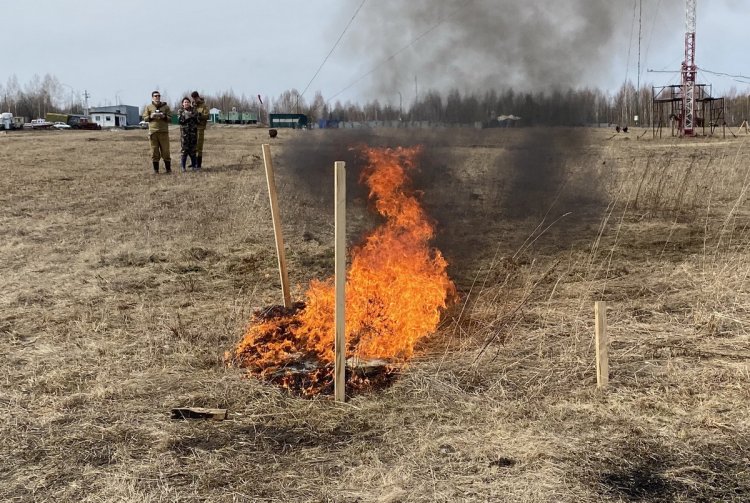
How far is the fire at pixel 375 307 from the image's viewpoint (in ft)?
15.5

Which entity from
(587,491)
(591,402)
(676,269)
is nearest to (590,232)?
(676,269)

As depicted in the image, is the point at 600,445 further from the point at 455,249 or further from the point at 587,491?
the point at 455,249

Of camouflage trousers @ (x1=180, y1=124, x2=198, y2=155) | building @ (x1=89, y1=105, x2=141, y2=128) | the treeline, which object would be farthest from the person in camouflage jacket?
building @ (x1=89, y1=105, x2=141, y2=128)

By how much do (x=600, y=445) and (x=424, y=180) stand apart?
372 centimetres

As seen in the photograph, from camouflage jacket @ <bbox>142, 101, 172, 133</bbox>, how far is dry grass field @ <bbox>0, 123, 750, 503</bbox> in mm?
4976

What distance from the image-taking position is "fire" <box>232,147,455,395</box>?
4719 mm

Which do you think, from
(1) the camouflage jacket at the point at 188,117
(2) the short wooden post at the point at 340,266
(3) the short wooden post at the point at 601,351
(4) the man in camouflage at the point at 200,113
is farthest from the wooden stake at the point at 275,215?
(4) the man in camouflage at the point at 200,113

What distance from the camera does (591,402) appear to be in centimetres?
404

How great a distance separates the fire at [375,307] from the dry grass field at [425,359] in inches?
8.1

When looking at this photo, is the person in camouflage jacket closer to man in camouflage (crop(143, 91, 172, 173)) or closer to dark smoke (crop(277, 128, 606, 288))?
man in camouflage (crop(143, 91, 172, 173))

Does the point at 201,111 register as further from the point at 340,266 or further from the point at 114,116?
the point at 114,116

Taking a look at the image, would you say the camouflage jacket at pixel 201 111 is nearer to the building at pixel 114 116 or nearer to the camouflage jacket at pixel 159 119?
the camouflage jacket at pixel 159 119

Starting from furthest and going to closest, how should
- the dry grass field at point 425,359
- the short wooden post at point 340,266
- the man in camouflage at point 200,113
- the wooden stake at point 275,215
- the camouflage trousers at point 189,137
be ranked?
the camouflage trousers at point 189,137 → the man in camouflage at point 200,113 → the wooden stake at point 275,215 → the short wooden post at point 340,266 → the dry grass field at point 425,359

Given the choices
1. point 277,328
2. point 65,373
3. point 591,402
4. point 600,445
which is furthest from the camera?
point 277,328
